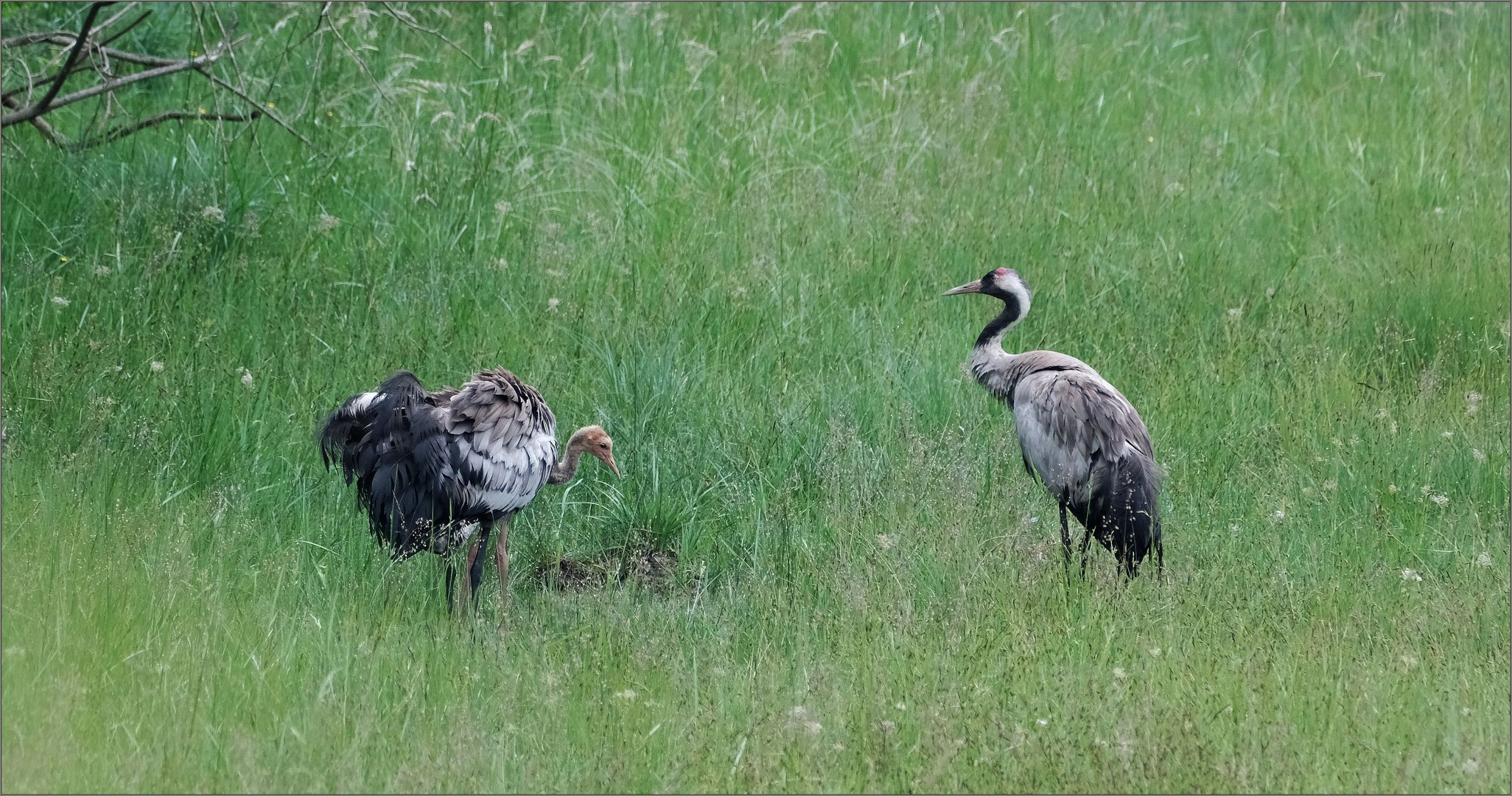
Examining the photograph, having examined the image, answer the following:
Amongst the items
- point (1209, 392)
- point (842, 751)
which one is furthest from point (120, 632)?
point (1209, 392)

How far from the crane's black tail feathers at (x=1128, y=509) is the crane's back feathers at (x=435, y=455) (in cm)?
226

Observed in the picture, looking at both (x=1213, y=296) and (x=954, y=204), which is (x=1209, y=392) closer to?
(x=1213, y=296)

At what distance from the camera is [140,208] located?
7.88m

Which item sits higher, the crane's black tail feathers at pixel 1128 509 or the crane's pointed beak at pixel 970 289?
the crane's pointed beak at pixel 970 289

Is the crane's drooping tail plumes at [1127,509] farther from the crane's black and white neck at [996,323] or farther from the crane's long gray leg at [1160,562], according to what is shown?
the crane's black and white neck at [996,323]

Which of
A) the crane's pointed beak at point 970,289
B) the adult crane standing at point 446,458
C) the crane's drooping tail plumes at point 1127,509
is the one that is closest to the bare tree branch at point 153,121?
the adult crane standing at point 446,458

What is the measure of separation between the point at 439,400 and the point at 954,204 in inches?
157

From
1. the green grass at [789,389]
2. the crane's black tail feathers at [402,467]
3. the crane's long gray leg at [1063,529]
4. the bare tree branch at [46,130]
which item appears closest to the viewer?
the green grass at [789,389]

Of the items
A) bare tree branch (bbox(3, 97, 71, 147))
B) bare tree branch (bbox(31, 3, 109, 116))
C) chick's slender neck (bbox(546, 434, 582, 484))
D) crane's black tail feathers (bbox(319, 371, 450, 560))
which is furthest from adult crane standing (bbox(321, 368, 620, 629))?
bare tree branch (bbox(3, 97, 71, 147))

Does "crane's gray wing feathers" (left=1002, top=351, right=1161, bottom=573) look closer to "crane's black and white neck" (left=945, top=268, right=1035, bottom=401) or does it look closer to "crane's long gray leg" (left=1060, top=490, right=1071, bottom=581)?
"crane's long gray leg" (left=1060, top=490, right=1071, bottom=581)

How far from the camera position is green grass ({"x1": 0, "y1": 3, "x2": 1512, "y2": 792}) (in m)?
4.44

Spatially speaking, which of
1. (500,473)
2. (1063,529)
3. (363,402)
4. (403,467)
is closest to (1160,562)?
(1063,529)

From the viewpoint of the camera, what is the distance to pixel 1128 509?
578 centimetres

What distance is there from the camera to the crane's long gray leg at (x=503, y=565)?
19.0 feet
